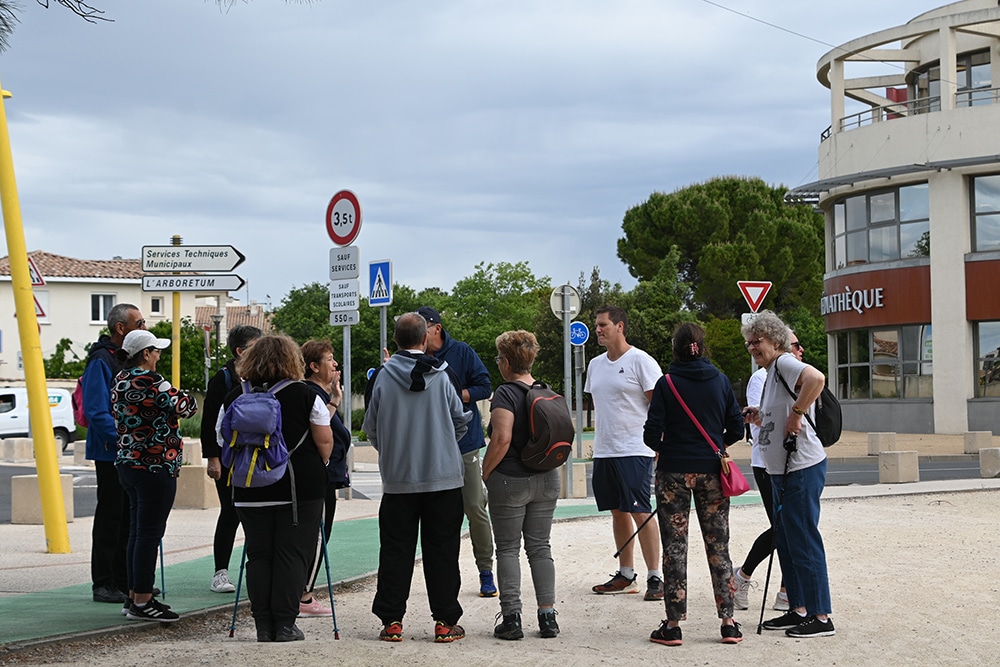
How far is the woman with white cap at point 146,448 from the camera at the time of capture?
751cm

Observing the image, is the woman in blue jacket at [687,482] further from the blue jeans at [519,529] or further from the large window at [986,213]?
the large window at [986,213]

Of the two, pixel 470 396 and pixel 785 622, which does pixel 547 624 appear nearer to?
pixel 785 622

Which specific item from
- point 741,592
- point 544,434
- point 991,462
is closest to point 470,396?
point 544,434

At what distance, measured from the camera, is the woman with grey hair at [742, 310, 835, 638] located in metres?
7.16

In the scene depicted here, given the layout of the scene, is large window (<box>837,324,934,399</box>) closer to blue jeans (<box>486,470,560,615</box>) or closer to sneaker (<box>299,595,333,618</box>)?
sneaker (<box>299,595,333,618</box>)

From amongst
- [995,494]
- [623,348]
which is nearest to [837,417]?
[623,348]

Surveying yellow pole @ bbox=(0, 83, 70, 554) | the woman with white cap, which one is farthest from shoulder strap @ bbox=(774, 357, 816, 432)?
yellow pole @ bbox=(0, 83, 70, 554)

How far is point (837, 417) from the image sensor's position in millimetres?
7281

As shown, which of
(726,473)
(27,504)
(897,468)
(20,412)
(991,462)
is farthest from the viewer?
(20,412)

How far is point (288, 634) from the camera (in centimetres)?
Answer: 701

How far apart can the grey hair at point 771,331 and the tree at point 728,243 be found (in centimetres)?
Answer: 5139

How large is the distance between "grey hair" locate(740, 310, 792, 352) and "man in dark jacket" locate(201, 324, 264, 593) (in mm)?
3066

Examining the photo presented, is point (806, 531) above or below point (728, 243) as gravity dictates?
below

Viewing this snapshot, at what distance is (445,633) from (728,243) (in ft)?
179
